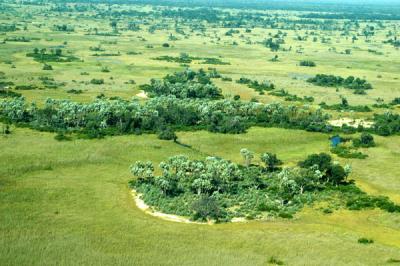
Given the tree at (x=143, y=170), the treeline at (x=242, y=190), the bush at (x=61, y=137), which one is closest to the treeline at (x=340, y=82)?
the treeline at (x=242, y=190)

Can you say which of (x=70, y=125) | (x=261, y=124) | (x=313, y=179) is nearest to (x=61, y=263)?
(x=313, y=179)

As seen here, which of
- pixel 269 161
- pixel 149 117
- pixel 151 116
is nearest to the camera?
pixel 269 161

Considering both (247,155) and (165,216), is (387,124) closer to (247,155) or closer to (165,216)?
(247,155)

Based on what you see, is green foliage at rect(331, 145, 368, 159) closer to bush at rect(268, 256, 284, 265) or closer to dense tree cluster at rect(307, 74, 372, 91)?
bush at rect(268, 256, 284, 265)

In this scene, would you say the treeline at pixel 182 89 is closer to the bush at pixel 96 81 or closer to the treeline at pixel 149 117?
the bush at pixel 96 81

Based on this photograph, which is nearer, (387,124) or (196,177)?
(196,177)

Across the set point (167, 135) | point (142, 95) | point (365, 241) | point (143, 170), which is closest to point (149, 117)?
point (167, 135)

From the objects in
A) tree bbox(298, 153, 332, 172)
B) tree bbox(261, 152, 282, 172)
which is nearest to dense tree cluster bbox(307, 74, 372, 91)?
tree bbox(261, 152, 282, 172)

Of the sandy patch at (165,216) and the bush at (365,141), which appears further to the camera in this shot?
the bush at (365,141)
